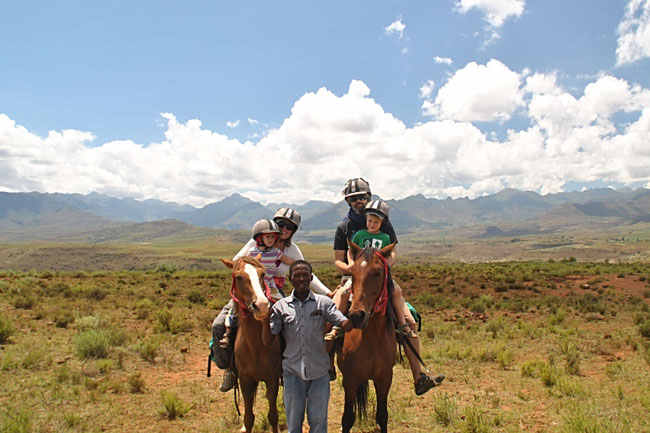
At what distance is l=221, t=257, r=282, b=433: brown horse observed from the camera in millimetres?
4395

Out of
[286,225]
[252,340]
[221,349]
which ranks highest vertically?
[286,225]

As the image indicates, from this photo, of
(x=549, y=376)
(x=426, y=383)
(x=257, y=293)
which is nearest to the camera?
(x=257, y=293)

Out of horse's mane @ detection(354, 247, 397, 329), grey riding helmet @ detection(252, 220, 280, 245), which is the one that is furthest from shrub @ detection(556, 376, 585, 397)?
grey riding helmet @ detection(252, 220, 280, 245)

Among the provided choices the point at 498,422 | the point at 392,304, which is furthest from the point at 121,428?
the point at 498,422

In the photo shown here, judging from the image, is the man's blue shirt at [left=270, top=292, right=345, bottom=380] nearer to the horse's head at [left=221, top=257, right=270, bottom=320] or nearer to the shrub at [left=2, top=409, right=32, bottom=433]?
the horse's head at [left=221, top=257, right=270, bottom=320]

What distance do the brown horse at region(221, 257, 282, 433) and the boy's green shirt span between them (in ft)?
5.86

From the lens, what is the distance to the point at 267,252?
5.64 meters

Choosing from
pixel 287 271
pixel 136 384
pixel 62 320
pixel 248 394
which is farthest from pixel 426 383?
pixel 62 320

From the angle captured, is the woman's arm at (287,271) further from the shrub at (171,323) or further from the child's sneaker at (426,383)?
the shrub at (171,323)

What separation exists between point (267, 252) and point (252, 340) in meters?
1.40

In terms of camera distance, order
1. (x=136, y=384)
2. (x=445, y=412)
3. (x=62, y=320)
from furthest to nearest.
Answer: (x=62, y=320) → (x=136, y=384) → (x=445, y=412)

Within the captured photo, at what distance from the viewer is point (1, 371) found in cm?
803

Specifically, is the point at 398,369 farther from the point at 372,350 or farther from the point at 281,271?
the point at 281,271

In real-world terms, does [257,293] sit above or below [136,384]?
above
